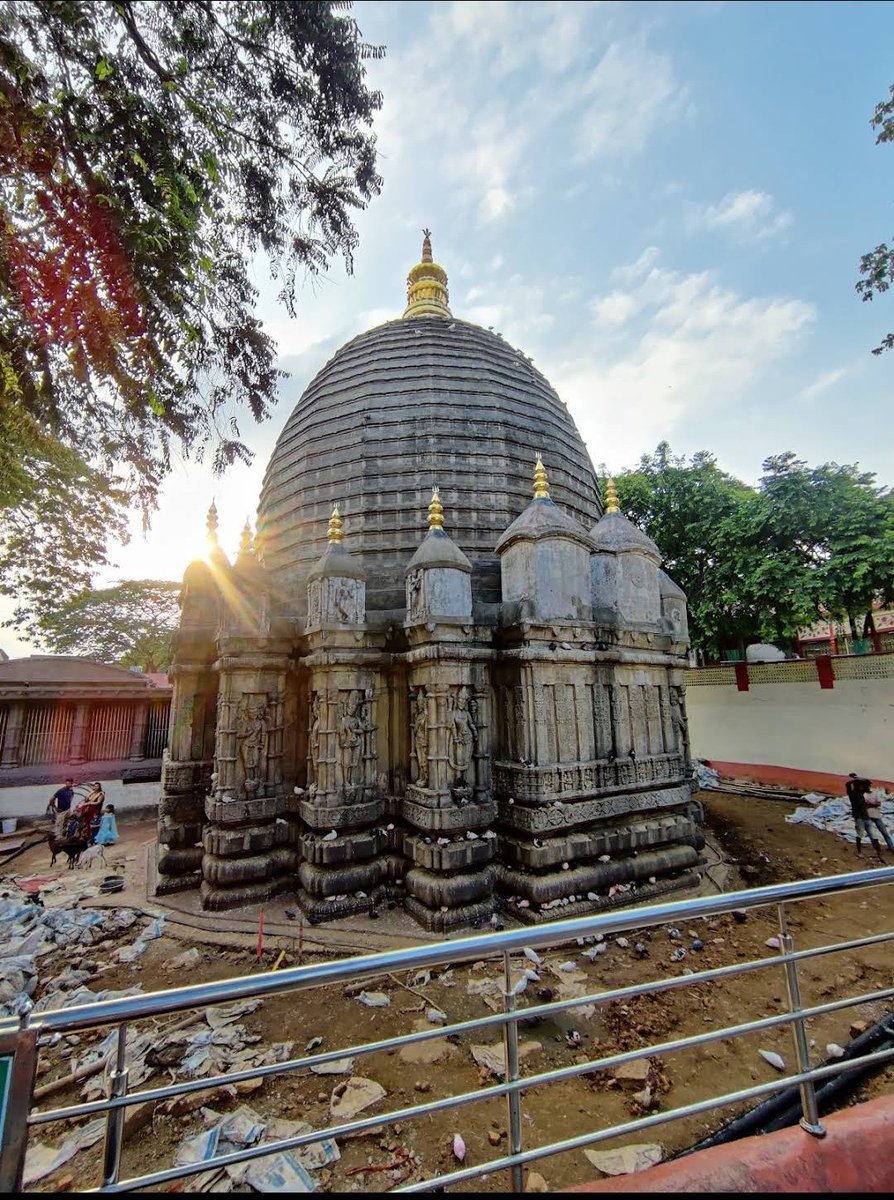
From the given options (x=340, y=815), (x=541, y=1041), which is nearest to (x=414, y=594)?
(x=340, y=815)

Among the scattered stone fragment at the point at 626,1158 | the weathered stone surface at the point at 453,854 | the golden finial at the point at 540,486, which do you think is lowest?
the scattered stone fragment at the point at 626,1158

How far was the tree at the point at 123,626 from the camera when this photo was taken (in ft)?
84.2

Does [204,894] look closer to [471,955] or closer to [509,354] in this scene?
[471,955]

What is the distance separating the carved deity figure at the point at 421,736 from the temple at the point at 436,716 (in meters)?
0.04

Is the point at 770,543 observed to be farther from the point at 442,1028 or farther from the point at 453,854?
the point at 442,1028

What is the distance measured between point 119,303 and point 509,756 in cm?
624

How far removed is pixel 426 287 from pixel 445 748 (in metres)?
11.5

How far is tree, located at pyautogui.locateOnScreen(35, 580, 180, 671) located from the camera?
25.7 metres

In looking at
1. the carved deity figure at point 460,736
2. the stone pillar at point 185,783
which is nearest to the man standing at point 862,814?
the carved deity figure at point 460,736

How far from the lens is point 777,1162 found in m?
1.94

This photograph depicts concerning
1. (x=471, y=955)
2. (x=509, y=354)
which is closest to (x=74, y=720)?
(x=509, y=354)

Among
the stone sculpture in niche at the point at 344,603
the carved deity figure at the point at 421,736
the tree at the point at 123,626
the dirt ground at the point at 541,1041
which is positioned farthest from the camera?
the tree at the point at 123,626

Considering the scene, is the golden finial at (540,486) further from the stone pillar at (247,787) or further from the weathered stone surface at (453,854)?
the weathered stone surface at (453,854)

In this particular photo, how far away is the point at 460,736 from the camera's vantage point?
6660 mm
